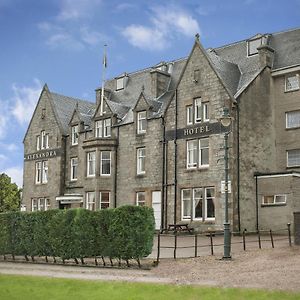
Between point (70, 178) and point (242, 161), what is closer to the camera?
point (242, 161)

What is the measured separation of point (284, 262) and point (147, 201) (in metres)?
24.0

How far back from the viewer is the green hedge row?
2222 centimetres

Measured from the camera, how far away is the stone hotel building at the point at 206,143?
38.0 meters

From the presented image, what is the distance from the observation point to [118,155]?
1832 inches

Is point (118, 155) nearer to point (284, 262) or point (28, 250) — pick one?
point (28, 250)

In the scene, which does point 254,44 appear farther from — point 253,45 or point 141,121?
point 141,121

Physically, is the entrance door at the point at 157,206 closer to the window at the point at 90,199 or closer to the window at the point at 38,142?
the window at the point at 90,199

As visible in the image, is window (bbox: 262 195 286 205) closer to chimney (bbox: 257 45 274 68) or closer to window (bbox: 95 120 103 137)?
chimney (bbox: 257 45 274 68)

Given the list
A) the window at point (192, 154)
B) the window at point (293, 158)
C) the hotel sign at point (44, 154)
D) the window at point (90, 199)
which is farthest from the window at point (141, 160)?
the window at point (293, 158)

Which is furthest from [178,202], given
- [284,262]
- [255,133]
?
[284,262]

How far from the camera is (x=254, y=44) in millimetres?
44281

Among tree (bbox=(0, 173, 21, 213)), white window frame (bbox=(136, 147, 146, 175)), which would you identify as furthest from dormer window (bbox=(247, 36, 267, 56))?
tree (bbox=(0, 173, 21, 213))

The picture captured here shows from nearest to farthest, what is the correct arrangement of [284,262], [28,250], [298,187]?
[284,262]
[28,250]
[298,187]

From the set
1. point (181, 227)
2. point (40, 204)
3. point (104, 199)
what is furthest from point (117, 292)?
point (40, 204)
